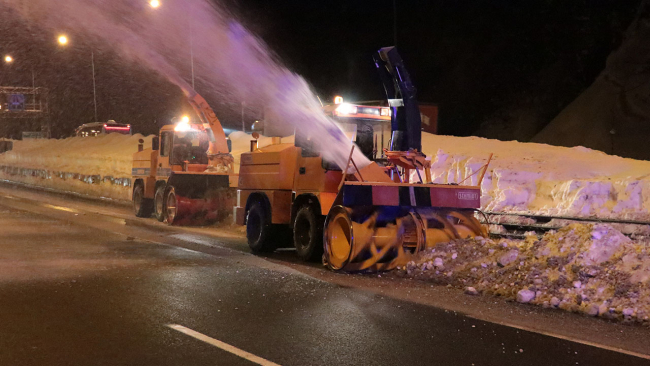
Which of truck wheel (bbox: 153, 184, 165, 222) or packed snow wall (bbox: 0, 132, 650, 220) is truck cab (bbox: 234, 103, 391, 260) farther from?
truck wheel (bbox: 153, 184, 165, 222)

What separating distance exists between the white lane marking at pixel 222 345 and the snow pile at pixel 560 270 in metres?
4.11

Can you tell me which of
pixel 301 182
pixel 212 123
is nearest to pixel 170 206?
pixel 212 123

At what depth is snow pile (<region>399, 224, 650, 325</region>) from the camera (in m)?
8.17

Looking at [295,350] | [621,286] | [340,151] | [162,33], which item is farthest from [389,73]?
[162,33]

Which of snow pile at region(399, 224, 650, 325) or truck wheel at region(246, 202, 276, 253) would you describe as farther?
truck wheel at region(246, 202, 276, 253)

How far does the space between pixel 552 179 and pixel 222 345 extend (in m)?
13.3

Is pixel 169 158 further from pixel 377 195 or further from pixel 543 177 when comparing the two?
pixel 377 195

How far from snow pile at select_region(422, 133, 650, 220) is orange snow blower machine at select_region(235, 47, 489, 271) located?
486cm

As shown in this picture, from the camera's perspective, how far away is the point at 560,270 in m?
9.16

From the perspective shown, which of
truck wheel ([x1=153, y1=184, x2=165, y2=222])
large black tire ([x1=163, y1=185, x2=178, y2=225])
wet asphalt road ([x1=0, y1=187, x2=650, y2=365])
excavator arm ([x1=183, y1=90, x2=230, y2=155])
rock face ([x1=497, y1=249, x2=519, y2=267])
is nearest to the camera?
wet asphalt road ([x1=0, y1=187, x2=650, y2=365])

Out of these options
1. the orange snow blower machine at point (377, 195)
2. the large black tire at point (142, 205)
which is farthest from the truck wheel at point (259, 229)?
the large black tire at point (142, 205)

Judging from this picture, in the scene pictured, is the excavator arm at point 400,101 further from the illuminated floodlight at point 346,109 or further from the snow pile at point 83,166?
the snow pile at point 83,166

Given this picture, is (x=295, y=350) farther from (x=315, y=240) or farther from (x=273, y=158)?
(x=273, y=158)

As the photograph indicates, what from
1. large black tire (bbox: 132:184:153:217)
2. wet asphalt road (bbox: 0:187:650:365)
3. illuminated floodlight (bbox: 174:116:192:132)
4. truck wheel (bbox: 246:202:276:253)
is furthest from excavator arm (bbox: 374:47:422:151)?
large black tire (bbox: 132:184:153:217)
